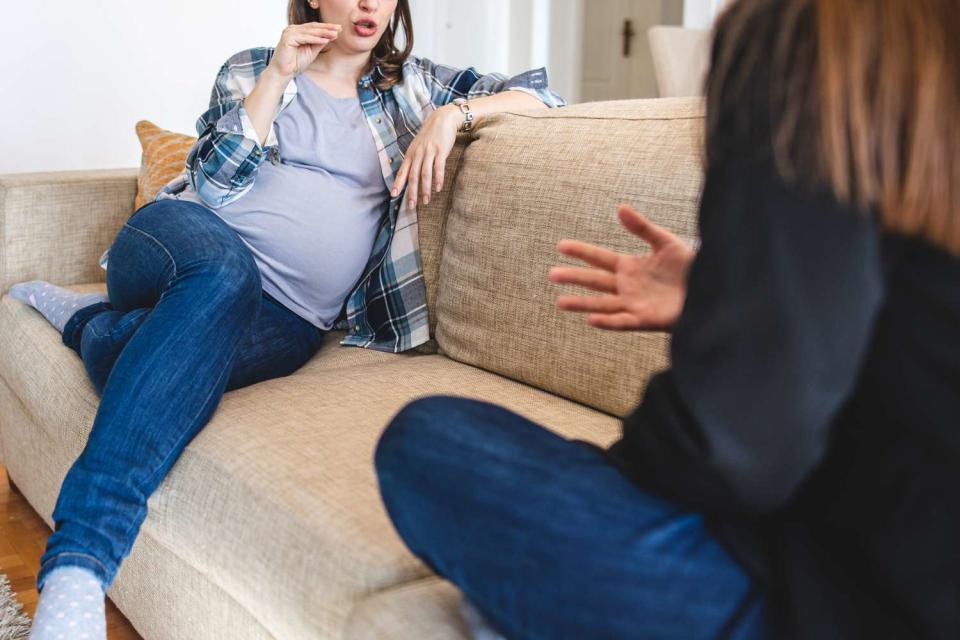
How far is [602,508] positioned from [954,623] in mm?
228

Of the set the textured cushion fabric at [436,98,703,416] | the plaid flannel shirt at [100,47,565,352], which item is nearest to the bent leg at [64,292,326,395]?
the plaid flannel shirt at [100,47,565,352]

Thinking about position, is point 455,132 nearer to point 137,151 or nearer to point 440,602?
point 440,602

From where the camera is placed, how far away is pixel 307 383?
4.82 ft

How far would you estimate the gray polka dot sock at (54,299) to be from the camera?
181cm

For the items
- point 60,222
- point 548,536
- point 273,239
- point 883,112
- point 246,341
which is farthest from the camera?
point 60,222

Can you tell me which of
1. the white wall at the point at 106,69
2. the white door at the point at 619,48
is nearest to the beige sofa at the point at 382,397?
the white wall at the point at 106,69

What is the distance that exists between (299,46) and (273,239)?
1.01 feet

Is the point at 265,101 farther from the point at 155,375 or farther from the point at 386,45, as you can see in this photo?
the point at 155,375

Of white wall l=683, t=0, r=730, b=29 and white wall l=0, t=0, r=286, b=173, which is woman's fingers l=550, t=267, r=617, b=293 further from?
white wall l=683, t=0, r=730, b=29

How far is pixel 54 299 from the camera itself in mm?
1879

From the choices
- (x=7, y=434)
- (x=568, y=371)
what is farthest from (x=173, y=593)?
(x=7, y=434)

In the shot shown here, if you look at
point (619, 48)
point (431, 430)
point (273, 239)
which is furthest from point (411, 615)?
point (619, 48)

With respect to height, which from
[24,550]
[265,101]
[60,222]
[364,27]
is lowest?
[24,550]

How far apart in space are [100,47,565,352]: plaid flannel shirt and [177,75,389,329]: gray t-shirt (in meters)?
0.02
